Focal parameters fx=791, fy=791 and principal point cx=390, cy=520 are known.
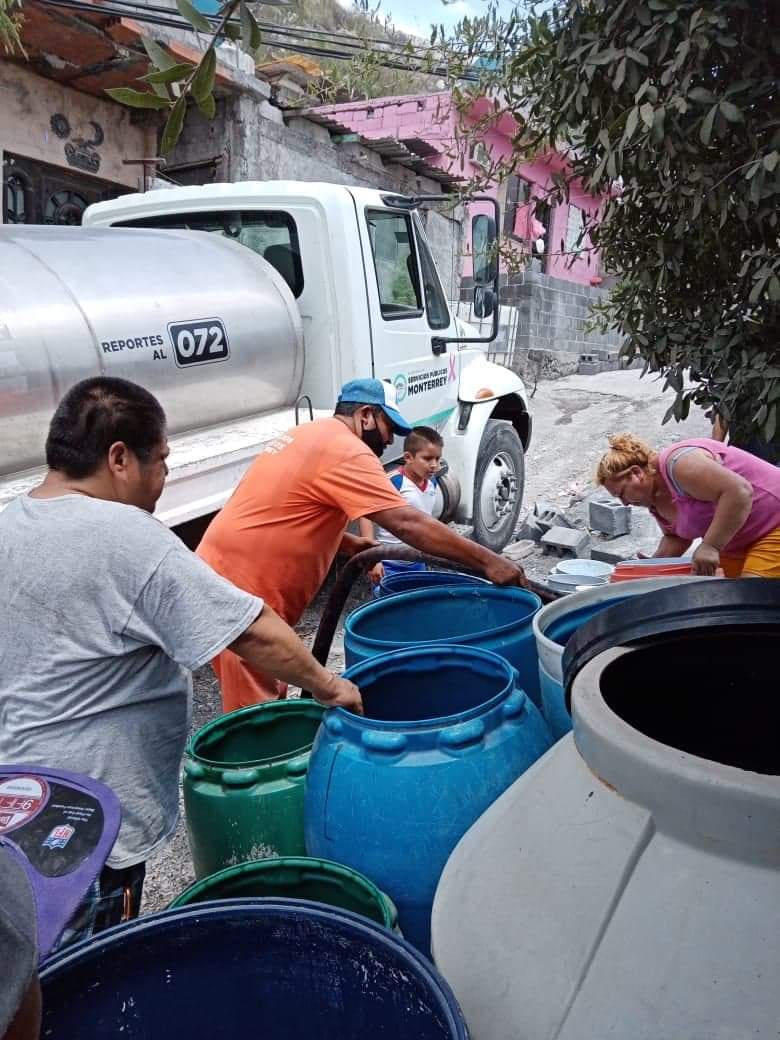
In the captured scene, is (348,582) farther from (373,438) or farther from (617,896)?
(617,896)

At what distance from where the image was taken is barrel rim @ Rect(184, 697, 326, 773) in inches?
74.4

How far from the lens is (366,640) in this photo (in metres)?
2.21

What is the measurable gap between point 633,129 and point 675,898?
1.75 metres

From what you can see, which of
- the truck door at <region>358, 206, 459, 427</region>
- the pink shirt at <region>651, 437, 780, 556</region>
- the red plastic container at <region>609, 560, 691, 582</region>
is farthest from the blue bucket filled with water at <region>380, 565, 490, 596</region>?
the truck door at <region>358, 206, 459, 427</region>

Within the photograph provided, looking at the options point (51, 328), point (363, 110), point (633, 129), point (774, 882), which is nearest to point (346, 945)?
point (774, 882)

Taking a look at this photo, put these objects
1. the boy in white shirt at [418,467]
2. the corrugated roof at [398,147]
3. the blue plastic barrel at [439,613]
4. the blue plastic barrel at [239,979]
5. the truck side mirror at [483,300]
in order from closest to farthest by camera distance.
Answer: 1. the blue plastic barrel at [239,979]
2. the blue plastic barrel at [439,613]
3. the boy in white shirt at [418,467]
4. the truck side mirror at [483,300]
5. the corrugated roof at [398,147]

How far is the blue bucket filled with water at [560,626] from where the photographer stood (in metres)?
1.81

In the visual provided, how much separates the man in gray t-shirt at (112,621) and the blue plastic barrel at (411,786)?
0.17 metres

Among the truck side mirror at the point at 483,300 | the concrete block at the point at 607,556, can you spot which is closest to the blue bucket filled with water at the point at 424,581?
the truck side mirror at the point at 483,300

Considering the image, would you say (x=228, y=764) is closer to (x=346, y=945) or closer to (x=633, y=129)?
(x=346, y=945)

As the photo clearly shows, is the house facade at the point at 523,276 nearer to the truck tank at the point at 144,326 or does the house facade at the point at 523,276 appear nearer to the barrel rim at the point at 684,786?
the truck tank at the point at 144,326

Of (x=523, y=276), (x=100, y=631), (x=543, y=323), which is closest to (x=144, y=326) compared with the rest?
(x=100, y=631)

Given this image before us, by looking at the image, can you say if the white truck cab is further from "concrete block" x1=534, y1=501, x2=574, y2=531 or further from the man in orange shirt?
the man in orange shirt

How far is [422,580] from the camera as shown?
9.46 ft
